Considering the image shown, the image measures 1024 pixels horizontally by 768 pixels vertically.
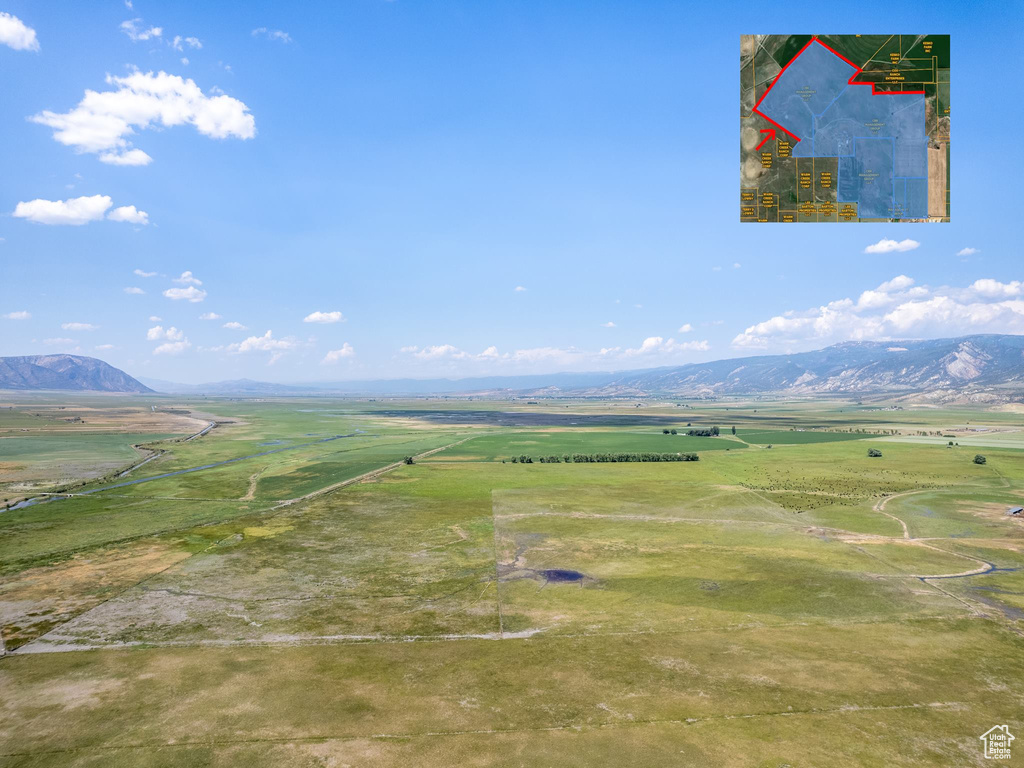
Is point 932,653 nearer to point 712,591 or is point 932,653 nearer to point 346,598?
point 712,591

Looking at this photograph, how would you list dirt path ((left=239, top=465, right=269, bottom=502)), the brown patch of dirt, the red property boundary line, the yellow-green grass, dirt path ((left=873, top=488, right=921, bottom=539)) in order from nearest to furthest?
1. the red property boundary line
2. the brown patch of dirt
3. dirt path ((left=873, top=488, right=921, bottom=539))
4. dirt path ((left=239, top=465, right=269, bottom=502))
5. the yellow-green grass

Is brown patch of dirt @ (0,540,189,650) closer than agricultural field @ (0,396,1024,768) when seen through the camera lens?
No

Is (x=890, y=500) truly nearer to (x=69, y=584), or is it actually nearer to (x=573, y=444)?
(x=573, y=444)

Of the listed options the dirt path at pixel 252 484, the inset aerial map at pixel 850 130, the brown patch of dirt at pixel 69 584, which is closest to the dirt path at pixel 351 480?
the dirt path at pixel 252 484

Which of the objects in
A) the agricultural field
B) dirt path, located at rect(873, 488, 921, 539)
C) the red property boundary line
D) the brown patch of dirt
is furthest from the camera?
dirt path, located at rect(873, 488, 921, 539)

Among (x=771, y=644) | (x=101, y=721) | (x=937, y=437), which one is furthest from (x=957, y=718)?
(x=937, y=437)

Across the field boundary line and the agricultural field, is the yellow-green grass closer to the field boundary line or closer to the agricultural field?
the agricultural field

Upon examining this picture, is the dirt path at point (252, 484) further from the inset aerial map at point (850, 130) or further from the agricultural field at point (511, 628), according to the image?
the inset aerial map at point (850, 130)

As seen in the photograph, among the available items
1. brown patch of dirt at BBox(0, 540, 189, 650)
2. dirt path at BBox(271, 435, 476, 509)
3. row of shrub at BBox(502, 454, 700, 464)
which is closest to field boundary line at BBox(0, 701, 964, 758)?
brown patch of dirt at BBox(0, 540, 189, 650)
